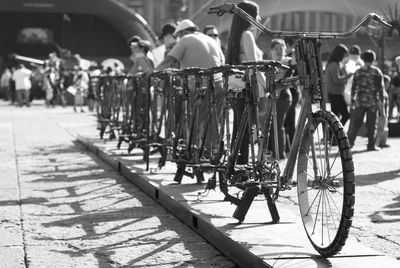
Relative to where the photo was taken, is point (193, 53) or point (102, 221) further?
point (193, 53)

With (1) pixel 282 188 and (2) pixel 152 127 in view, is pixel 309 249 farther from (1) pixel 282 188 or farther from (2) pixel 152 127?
(2) pixel 152 127

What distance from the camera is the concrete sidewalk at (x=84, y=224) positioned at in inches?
240

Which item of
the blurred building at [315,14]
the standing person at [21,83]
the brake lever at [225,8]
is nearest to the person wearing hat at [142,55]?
the blurred building at [315,14]

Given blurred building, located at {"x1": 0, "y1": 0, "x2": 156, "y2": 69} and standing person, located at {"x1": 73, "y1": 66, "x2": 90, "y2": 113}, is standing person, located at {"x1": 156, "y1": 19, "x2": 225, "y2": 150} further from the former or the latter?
blurred building, located at {"x1": 0, "y1": 0, "x2": 156, "y2": 69}

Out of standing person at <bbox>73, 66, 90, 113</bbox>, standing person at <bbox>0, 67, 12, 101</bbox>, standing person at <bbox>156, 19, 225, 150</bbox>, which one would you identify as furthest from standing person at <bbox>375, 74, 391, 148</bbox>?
standing person at <bbox>0, 67, 12, 101</bbox>

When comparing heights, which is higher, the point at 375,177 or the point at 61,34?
the point at 61,34

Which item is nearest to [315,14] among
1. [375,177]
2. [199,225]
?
[375,177]

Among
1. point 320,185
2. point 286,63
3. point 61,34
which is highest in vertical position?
point 61,34

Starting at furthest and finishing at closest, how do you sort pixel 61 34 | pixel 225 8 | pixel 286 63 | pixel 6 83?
pixel 61 34 < pixel 6 83 < pixel 286 63 < pixel 225 8

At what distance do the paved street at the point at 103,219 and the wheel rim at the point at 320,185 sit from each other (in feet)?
2.28

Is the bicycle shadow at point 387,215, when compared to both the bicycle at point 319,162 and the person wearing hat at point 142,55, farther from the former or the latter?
the person wearing hat at point 142,55

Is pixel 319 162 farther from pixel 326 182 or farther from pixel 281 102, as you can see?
pixel 281 102

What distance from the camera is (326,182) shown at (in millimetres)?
5398

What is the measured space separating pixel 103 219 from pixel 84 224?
27 cm
